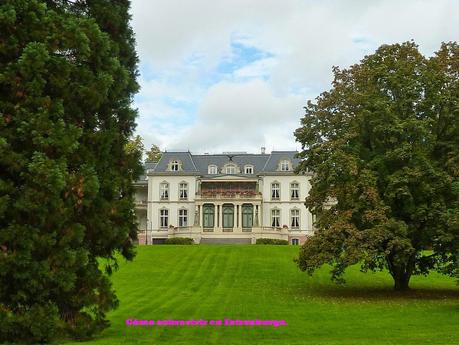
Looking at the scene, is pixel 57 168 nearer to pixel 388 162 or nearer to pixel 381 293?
pixel 388 162

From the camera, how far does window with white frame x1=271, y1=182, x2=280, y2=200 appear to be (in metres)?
67.2

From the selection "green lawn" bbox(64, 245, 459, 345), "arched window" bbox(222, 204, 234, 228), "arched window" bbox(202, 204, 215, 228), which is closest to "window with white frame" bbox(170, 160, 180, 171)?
"arched window" bbox(202, 204, 215, 228)

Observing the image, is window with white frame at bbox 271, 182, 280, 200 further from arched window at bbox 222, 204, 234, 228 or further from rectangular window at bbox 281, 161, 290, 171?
arched window at bbox 222, 204, 234, 228

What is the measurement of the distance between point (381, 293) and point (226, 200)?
132 feet

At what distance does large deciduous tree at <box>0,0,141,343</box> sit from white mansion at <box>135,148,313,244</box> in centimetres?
5036

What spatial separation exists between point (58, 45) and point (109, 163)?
3.00m

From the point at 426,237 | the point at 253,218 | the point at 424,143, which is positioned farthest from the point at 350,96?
the point at 253,218

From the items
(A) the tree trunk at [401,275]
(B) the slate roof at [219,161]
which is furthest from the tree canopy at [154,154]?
(A) the tree trunk at [401,275]

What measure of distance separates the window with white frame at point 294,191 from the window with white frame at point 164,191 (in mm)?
13629

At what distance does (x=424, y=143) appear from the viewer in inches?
997

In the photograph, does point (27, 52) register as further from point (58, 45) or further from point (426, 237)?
point (426, 237)

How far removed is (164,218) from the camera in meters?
68.1

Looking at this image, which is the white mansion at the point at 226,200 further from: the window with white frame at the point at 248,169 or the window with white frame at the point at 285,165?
the window with white frame at the point at 248,169

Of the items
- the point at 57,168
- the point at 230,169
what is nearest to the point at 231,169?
the point at 230,169
